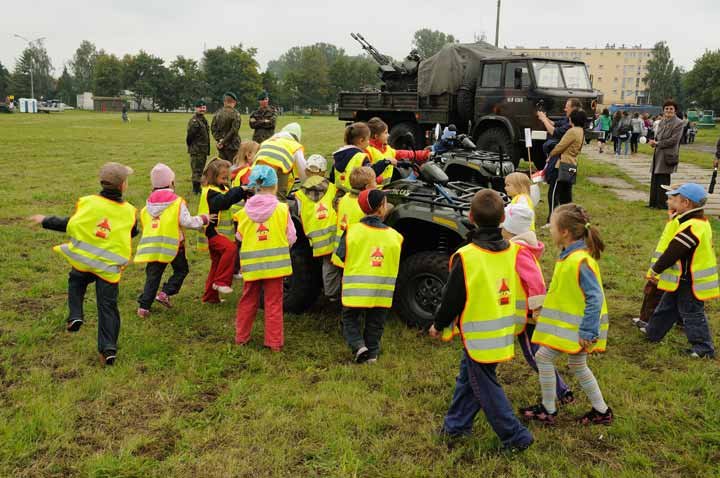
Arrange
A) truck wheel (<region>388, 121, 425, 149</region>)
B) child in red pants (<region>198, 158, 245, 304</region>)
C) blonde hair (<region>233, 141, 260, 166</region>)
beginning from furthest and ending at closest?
truck wheel (<region>388, 121, 425, 149</region>), blonde hair (<region>233, 141, 260, 166</region>), child in red pants (<region>198, 158, 245, 304</region>)

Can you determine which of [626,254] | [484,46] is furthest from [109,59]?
[626,254]

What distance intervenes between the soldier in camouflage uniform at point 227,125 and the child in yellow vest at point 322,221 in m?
6.04

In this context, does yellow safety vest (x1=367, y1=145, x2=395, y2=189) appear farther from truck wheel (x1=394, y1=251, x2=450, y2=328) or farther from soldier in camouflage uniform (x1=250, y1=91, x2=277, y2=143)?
soldier in camouflage uniform (x1=250, y1=91, x2=277, y2=143)

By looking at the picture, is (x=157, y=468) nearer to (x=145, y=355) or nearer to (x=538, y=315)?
(x=145, y=355)

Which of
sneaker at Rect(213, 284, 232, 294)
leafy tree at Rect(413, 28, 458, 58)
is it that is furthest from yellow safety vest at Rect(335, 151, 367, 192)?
leafy tree at Rect(413, 28, 458, 58)

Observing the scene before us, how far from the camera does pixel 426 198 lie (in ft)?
16.9

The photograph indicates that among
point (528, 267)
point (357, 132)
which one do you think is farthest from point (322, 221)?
point (528, 267)

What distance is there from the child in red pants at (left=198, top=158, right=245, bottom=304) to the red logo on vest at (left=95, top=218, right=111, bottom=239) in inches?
40.0

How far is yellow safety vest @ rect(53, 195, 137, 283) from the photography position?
433cm

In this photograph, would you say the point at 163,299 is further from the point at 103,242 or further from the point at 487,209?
the point at 487,209

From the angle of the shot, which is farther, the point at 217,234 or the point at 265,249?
the point at 217,234

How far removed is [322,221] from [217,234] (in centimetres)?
125

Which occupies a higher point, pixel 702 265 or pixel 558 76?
pixel 558 76

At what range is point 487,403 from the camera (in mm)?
3291
